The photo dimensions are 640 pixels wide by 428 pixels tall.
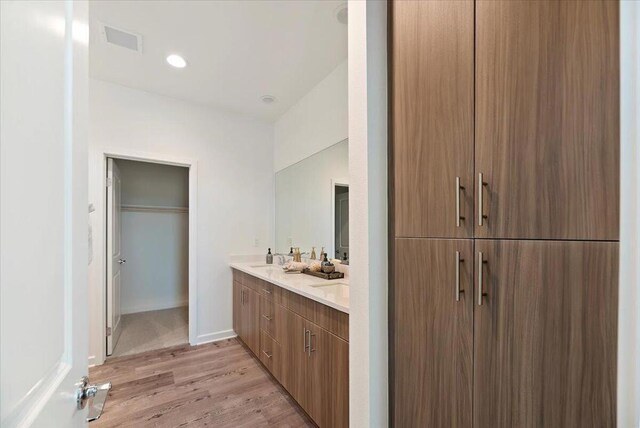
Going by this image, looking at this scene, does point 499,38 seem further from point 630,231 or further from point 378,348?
point 378,348

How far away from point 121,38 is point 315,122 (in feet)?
5.57

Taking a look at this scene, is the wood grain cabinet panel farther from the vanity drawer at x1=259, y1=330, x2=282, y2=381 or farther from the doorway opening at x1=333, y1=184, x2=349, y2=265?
the doorway opening at x1=333, y1=184, x2=349, y2=265

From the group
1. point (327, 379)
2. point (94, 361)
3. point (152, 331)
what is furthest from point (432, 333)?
point (152, 331)

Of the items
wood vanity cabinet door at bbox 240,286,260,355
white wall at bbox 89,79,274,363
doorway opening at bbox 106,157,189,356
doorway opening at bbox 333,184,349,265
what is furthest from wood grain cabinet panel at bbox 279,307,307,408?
doorway opening at bbox 106,157,189,356

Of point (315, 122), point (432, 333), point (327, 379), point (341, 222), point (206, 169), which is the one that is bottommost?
point (327, 379)

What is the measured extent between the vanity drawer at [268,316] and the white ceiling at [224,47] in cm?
208

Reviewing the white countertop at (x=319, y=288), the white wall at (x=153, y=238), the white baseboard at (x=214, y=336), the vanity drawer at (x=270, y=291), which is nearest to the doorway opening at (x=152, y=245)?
the white wall at (x=153, y=238)

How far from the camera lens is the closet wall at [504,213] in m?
0.69

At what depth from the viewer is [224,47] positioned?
7.34 ft

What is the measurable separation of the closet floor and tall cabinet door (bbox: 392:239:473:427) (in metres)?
2.96

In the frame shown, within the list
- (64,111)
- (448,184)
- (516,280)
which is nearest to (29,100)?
(64,111)

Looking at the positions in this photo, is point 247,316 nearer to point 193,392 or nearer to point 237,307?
point 237,307

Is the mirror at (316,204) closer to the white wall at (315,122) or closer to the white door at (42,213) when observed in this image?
the white wall at (315,122)

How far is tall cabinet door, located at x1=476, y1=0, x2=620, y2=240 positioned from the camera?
0.67m
